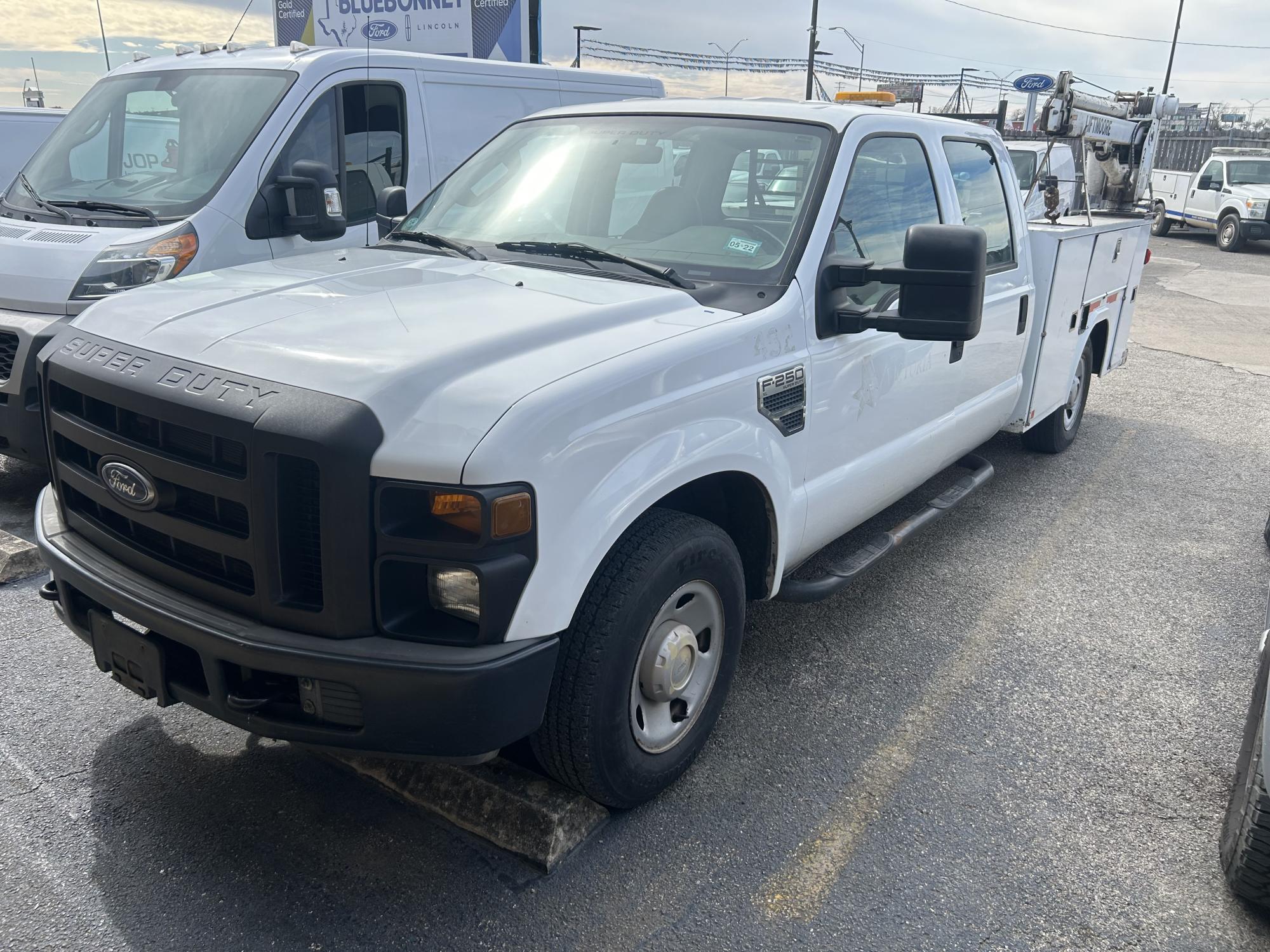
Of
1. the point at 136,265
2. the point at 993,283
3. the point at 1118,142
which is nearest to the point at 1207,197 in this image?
the point at 1118,142

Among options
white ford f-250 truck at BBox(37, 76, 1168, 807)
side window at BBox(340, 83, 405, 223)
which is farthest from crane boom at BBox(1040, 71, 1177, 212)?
white ford f-250 truck at BBox(37, 76, 1168, 807)

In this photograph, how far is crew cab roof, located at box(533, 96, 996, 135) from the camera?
3652mm

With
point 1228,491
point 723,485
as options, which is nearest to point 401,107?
point 723,485

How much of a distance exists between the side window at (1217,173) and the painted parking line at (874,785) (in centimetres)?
2083

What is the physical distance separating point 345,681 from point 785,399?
1586 millimetres

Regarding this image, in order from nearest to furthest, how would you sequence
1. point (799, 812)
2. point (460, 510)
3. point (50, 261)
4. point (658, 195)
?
point (460, 510) → point (799, 812) → point (658, 195) → point (50, 261)

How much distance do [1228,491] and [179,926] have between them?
6014 millimetres

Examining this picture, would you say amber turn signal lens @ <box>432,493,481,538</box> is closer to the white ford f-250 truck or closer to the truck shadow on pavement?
the white ford f-250 truck

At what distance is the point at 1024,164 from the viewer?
13.9 m

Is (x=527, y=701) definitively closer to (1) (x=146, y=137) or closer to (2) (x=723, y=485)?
(2) (x=723, y=485)

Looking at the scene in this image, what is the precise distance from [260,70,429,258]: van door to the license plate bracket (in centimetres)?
326

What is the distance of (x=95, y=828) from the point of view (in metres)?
2.79

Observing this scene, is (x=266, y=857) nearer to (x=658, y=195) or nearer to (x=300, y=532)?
(x=300, y=532)

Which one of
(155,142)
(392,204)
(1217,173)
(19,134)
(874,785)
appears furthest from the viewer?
(1217,173)
